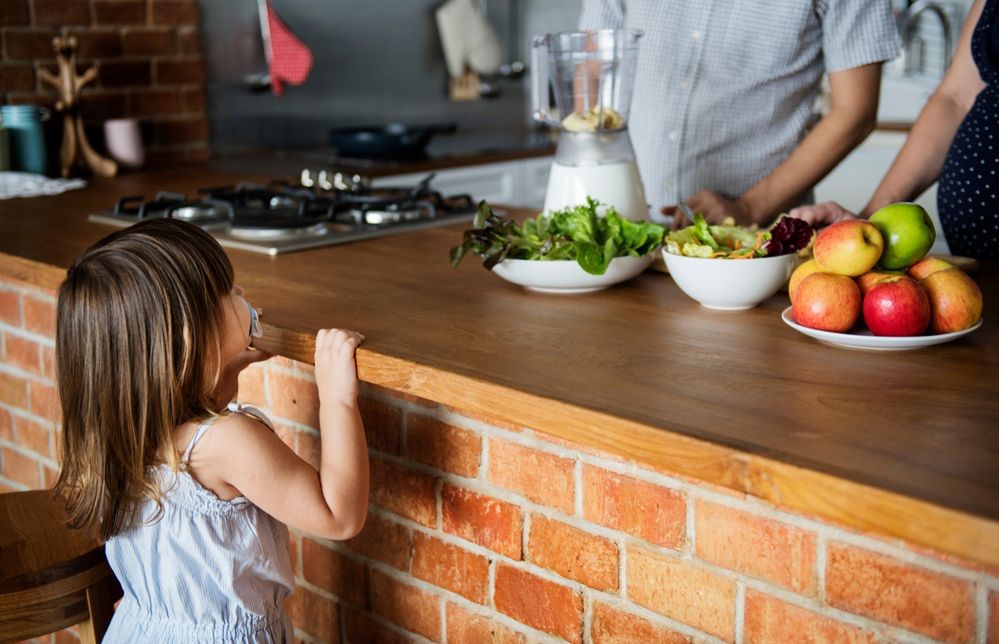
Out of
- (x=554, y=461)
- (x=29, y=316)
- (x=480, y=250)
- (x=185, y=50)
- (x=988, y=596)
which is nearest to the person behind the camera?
(x=988, y=596)

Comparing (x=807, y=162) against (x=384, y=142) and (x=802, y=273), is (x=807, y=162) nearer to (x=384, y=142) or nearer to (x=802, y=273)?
(x=802, y=273)

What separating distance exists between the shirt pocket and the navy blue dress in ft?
1.34

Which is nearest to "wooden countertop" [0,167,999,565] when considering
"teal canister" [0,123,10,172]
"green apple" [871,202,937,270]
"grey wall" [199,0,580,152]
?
"green apple" [871,202,937,270]

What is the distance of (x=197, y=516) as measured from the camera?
1.29 m

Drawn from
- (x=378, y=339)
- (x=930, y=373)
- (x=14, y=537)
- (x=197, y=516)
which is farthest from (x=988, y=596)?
(x=14, y=537)

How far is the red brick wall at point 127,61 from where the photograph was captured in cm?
301

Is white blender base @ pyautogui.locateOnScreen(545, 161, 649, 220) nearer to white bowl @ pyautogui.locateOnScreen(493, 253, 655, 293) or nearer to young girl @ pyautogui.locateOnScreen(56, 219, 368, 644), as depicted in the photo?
white bowl @ pyautogui.locateOnScreen(493, 253, 655, 293)

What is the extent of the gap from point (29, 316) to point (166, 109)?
4.44ft

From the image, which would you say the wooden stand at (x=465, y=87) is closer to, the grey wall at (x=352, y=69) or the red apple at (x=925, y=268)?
the grey wall at (x=352, y=69)

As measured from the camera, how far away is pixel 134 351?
3.98ft

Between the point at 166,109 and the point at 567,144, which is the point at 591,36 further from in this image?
the point at 166,109

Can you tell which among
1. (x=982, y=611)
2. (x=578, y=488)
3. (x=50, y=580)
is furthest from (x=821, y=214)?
(x=50, y=580)

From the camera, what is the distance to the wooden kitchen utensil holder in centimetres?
300

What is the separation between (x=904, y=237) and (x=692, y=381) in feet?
1.17
